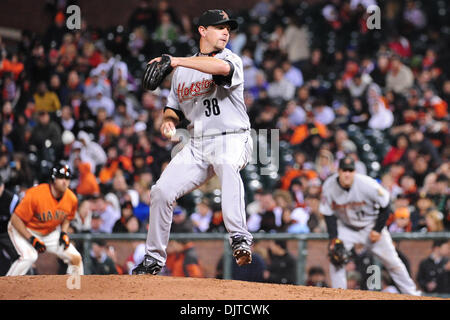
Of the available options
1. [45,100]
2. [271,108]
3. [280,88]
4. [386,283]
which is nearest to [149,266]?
[386,283]

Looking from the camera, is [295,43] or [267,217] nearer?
[267,217]

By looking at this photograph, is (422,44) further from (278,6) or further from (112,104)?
(112,104)

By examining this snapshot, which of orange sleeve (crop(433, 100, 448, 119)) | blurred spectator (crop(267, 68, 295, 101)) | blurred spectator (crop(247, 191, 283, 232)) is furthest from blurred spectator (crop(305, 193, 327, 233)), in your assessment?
blurred spectator (crop(267, 68, 295, 101))

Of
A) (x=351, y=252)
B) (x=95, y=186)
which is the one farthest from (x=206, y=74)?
(x=95, y=186)

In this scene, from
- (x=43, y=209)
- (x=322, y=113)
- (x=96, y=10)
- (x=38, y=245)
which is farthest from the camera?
(x=96, y=10)

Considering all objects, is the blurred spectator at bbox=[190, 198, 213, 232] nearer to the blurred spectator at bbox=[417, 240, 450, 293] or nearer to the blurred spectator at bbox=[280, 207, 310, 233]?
the blurred spectator at bbox=[280, 207, 310, 233]

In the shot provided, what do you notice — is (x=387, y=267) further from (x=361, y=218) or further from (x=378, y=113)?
(x=378, y=113)

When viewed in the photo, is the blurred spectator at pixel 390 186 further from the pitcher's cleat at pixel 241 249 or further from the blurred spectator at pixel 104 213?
the pitcher's cleat at pixel 241 249

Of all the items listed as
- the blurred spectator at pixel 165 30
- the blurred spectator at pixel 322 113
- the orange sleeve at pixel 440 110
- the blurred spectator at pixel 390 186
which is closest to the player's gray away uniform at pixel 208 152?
the blurred spectator at pixel 390 186
